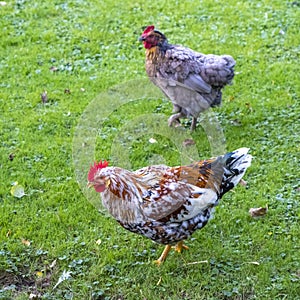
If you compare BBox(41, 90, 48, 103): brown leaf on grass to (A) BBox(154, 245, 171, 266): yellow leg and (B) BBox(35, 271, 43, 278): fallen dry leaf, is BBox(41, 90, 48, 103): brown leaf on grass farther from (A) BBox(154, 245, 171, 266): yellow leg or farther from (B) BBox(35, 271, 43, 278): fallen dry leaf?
(A) BBox(154, 245, 171, 266): yellow leg

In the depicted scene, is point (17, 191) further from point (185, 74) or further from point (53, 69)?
point (53, 69)

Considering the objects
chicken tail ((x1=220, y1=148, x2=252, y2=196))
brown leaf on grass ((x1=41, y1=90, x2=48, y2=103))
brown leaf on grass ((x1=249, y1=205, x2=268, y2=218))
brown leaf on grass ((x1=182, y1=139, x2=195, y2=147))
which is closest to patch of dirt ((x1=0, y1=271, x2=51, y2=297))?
chicken tail ((x1=220, y1=148, x2=252, y2=196))

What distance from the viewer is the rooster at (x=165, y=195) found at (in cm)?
472

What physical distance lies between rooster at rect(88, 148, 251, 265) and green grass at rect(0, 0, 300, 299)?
0.43 meters

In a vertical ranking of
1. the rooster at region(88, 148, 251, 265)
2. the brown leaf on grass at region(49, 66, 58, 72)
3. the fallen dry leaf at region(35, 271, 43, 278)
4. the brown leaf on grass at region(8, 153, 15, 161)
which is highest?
the rooster at region(88, 148, 251, 265)

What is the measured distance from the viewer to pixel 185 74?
260 inches

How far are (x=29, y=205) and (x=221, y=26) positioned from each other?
467 cm

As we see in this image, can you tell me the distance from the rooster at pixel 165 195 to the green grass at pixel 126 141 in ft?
1.40

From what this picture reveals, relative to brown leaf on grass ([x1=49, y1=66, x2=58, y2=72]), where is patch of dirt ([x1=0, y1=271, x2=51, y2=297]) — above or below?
below

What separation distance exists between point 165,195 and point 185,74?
2210 millimetres

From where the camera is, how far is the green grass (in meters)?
4.92

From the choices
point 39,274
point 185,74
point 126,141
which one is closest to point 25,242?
point 39,274

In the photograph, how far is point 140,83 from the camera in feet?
24.4

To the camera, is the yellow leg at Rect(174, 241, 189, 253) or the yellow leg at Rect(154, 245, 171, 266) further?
the yellow leg at Rect(174, 241, 189, 253)
